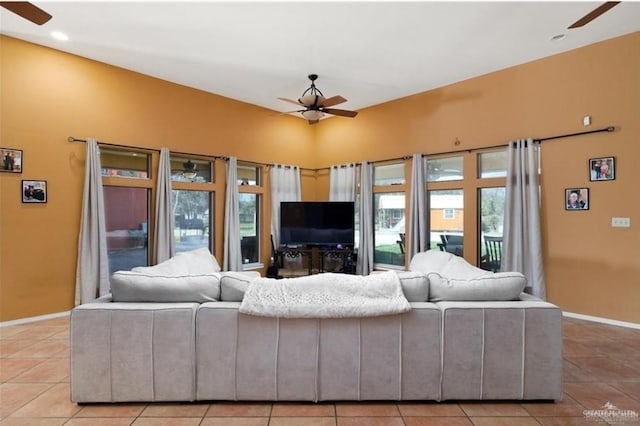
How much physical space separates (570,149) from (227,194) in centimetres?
514

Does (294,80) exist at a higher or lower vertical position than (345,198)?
higher

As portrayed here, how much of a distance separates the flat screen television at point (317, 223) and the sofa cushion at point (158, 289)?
410cm

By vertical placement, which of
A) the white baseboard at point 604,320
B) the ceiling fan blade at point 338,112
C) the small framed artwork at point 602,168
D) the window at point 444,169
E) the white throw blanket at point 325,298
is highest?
the ceiling fan blade at point 338,112

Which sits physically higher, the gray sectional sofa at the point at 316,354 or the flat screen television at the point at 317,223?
the flat screen television at the point at 317,223

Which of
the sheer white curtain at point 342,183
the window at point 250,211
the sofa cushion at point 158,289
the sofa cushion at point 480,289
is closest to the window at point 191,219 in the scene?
the window at point 250,211

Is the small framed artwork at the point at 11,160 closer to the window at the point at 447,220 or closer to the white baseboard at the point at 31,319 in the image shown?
the white baseboard at the point at 31,319

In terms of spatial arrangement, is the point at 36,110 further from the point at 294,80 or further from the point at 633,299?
the point at 633,299

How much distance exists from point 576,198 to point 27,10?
598 centimetres

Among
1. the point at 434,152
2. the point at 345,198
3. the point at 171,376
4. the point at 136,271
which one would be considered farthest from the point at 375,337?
the point at 345,198

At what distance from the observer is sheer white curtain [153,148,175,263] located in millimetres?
5152

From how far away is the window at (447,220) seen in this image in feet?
18.4

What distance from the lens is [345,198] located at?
6891 mm

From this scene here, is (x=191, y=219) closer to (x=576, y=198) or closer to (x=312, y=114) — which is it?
(x=312, y=114)

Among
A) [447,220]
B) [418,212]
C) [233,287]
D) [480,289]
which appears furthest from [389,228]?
[233,287]
